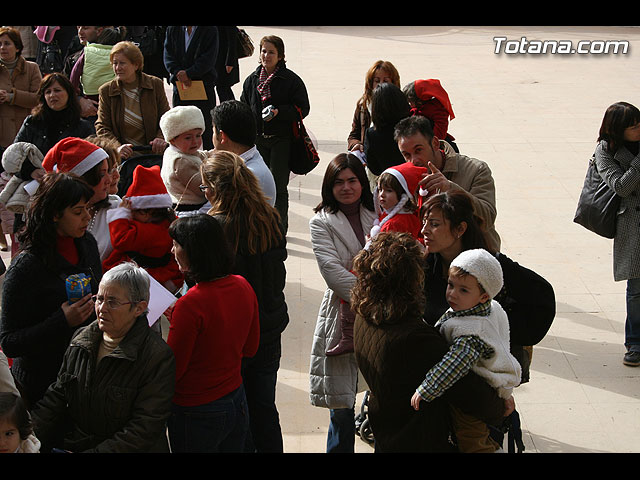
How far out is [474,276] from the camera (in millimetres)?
3275

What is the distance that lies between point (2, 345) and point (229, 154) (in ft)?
4.60

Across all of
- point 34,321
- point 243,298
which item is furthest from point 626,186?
point 34,321

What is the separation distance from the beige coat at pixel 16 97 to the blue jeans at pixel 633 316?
5197mm

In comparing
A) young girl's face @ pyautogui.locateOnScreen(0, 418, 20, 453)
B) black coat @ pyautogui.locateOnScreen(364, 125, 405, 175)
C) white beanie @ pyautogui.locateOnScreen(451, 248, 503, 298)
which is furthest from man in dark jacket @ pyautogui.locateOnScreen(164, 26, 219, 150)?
young girl's face @ pyautogui.locateOnScreen(0, 418, 20, 453)

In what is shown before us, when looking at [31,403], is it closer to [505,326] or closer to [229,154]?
[229,154]

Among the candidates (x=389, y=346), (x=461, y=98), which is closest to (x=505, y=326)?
(x=389, y=346)

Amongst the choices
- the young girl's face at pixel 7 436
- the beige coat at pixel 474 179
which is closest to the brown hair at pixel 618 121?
the beige coat at pixel 474 179

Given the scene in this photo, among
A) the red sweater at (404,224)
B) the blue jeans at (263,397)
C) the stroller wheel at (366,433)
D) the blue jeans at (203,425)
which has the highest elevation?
the red sweater at (404,224)

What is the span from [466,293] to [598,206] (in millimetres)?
2748

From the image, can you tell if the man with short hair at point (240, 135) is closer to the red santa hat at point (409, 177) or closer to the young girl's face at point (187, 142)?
the young girl's face at point (187, 142)

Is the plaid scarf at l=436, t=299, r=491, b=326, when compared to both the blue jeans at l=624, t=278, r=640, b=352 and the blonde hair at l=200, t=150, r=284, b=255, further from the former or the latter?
the blue jeans at l=624, t=278, r=640, b=352

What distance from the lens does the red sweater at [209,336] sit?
3.38 metres

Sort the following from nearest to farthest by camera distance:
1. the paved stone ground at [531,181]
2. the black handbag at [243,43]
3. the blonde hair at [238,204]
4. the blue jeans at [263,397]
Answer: the blonde hair at [238,204] → the blue jeans at [263,397] → the paved stone ground at [531,181] → the black handbag at [243,43]

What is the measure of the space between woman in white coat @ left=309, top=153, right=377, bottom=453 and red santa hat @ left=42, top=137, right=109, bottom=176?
1.26m
